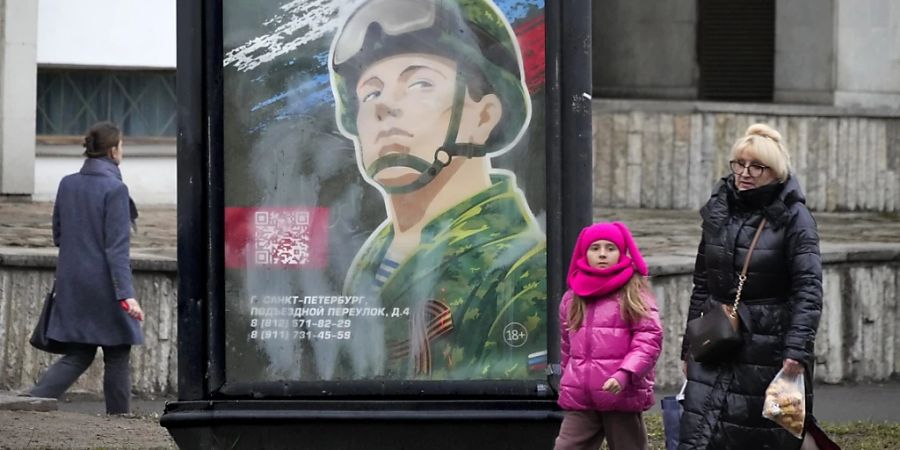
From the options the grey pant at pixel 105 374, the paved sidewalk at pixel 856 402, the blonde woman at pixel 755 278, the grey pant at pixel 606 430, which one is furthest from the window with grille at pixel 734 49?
the blonde woman at pixel 755 278

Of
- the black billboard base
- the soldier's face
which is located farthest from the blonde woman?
the soldier's face

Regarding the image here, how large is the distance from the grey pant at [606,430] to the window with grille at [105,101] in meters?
12.4

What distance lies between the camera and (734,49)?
20016mm

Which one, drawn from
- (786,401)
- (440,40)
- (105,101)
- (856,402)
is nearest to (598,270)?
(786,401)

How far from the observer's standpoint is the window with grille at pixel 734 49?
1994 cm

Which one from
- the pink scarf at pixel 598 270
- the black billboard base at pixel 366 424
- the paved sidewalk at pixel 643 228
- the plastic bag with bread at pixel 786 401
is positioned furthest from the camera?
the paved sidewalk at pixel 643 228

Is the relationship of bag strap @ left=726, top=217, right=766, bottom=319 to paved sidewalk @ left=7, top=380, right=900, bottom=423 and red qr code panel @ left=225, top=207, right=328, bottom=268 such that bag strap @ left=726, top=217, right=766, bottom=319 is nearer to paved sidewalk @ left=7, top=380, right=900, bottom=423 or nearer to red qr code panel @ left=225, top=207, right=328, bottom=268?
red qr code panel @ left=225, top=207, right=328, bottom=268

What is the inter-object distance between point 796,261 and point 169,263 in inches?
200

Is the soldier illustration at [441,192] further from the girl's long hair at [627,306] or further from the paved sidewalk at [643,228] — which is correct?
the paved sidewalk at [643,228]

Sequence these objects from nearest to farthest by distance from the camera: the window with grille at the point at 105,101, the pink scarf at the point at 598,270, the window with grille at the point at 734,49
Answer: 1. the pink scarf at the point at 598,270
2. the window with grille at the point at 105,101
3. the window with grille at the point at 734,49

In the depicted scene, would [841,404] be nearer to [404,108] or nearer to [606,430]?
[606,430]

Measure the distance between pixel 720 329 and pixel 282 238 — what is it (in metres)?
1.67

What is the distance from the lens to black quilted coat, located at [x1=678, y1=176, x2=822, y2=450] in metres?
6.51

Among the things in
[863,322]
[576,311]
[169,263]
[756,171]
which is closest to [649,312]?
[576,311]
